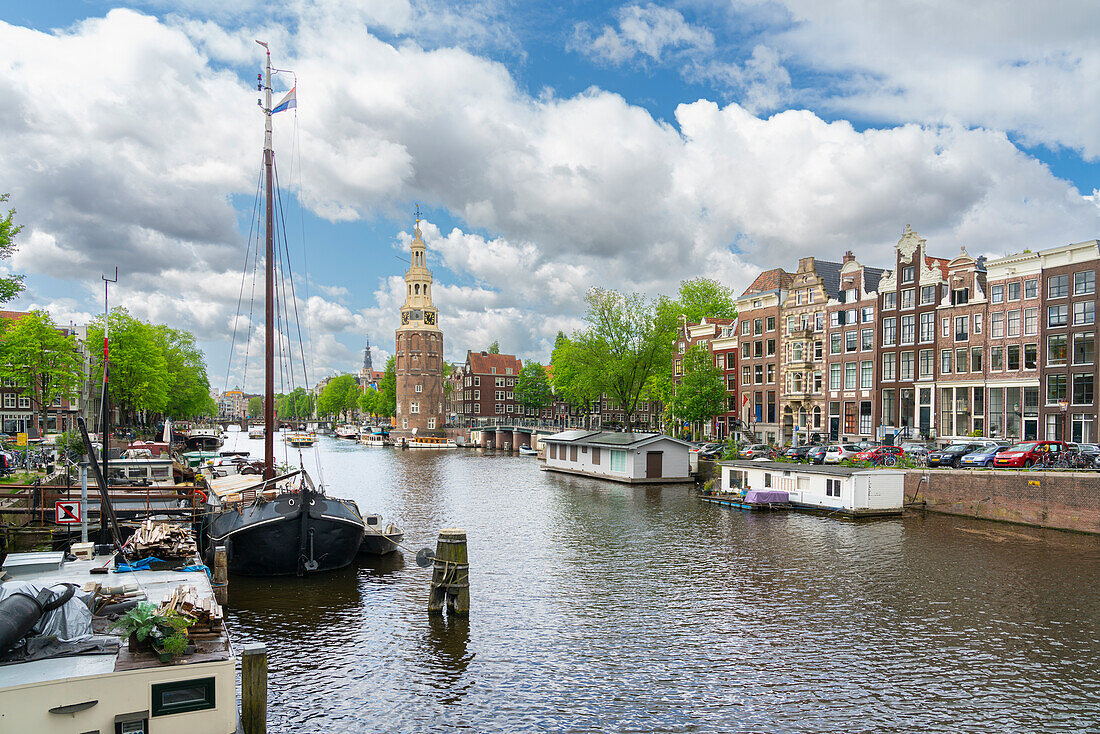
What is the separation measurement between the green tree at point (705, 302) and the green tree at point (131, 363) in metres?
64.3

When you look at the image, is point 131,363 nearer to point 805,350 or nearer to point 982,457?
point 805,350

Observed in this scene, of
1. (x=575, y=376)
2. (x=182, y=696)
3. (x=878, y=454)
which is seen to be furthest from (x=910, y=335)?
(x=182, y=696)

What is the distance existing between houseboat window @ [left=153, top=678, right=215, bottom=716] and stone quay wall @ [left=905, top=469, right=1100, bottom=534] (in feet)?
124

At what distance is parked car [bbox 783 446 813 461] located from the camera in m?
52.6

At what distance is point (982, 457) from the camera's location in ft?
133

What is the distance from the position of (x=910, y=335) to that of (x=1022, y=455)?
21856mm

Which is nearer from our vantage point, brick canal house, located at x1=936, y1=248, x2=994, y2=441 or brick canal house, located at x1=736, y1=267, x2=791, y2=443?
brick canal house, located at x1=936, y1=248, x2=994, y2=441

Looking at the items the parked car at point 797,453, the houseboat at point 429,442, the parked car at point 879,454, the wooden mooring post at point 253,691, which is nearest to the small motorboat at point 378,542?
the wooden mooring post at point 253,691

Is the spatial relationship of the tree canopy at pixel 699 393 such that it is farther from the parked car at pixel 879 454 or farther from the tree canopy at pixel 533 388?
the tree canopy at pixel 533 388

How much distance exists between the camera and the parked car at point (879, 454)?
4575cm

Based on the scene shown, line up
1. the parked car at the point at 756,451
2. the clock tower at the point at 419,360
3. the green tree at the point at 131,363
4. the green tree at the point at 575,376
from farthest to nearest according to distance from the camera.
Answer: the clock tower at the point at 419,360 < the green tree at the point at 575,376 < the green tree at the point at 131,363 < the parked car at the point at 756,451

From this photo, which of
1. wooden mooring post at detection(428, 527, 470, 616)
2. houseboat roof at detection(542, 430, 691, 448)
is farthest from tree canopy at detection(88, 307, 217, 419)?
wooden mooring post at detection(428, 527, 470, 616)

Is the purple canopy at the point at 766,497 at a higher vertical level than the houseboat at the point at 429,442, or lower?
higher

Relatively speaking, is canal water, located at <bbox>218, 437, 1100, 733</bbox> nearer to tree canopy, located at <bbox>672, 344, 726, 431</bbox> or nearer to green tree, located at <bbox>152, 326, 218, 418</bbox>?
tree canopy, located at <bbox>672, 344, 726, 431</bbox>
